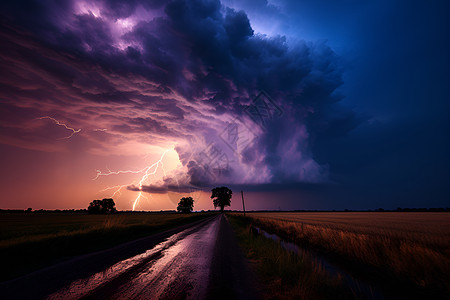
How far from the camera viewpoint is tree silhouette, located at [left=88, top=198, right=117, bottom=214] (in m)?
106

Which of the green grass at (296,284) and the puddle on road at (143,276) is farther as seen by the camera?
the green grass at (296,284)

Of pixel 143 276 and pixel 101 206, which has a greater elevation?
pixel 101 206

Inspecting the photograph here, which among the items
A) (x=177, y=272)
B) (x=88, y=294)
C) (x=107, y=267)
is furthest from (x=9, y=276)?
(x=177, y=272)

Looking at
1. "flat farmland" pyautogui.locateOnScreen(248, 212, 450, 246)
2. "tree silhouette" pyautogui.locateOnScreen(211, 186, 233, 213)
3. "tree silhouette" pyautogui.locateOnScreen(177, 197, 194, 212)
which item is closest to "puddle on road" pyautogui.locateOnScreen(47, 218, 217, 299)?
"flat farmland" pyautogui.locateOnScreen(248, 212, 450, 246)

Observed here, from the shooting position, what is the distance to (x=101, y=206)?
10731 cm

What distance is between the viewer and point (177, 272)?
5738 mm

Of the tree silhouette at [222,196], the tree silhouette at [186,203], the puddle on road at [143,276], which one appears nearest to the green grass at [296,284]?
the puddle on road at [143,276]

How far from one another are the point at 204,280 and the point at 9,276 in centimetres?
564

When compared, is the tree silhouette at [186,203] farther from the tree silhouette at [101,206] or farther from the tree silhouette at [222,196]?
the tree silhouette at [101,206]

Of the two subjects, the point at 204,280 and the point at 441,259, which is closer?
the point at 204,280

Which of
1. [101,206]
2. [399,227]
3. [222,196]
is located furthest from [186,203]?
[399,227]

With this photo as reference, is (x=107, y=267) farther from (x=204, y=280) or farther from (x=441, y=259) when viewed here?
(x=441, y=259)

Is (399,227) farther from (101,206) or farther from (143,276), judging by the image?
(101,206)

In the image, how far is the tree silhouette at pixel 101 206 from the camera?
106 metres
